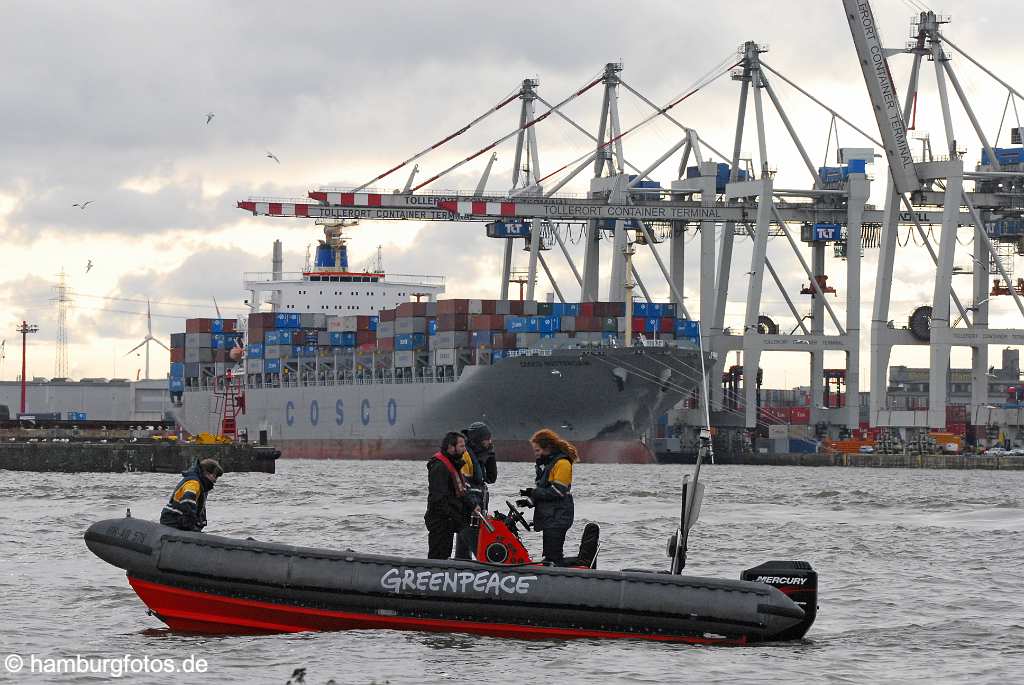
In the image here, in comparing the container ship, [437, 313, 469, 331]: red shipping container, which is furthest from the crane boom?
[437, 313, 469, 331]: red shipping container

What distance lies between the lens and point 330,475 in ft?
190

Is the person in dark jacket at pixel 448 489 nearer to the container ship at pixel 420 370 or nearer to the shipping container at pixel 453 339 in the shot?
the container ship at pixel 420 370

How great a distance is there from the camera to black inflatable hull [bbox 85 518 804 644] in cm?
1401

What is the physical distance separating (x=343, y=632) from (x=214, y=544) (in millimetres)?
1373

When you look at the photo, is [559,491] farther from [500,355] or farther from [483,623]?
[500,355]

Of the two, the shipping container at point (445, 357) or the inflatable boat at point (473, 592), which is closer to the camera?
the inflatable boat at point (473, 592)

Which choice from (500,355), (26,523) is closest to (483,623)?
(26,523)

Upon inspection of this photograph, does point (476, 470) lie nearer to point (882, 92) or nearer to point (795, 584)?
point (795, 584)

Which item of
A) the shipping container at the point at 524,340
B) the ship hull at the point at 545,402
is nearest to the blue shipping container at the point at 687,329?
the ship hull at the point at 545,402

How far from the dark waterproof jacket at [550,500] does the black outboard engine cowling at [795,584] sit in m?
1.67

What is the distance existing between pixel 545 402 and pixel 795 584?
201 feet

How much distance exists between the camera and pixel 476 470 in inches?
568

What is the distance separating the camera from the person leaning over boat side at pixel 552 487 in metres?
14.1

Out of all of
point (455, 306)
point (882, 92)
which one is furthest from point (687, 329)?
point (882, 92)
